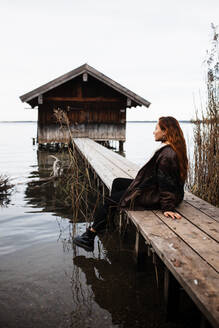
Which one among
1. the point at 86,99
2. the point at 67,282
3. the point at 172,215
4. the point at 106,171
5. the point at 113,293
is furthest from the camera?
the point at 86,99

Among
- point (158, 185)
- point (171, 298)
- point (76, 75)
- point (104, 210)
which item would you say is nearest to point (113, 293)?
point (171, 298)

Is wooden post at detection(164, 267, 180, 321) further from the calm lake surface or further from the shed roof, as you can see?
the shed roof

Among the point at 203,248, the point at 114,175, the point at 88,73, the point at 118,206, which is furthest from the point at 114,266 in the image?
the point at 88,73

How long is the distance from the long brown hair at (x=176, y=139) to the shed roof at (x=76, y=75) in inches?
438

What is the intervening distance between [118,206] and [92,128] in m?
12.7

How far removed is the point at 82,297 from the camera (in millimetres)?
2793

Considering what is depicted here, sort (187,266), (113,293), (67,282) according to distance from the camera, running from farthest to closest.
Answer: (67,282) → (113,293) → (187,266)

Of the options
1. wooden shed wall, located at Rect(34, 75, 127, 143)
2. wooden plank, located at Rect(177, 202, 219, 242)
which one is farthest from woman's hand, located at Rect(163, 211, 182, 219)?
wooden shed wall, located at Rect(34, 75, 127, 143)

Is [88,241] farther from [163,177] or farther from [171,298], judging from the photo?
[171,298]

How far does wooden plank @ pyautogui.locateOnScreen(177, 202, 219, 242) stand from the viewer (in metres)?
2.59

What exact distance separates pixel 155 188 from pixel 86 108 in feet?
42.1

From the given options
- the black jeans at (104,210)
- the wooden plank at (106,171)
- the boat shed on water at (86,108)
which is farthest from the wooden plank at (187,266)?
the boat shed on water at (86,108)

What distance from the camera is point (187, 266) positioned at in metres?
2.00

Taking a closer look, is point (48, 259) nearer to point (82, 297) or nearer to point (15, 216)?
point (82, 297)
